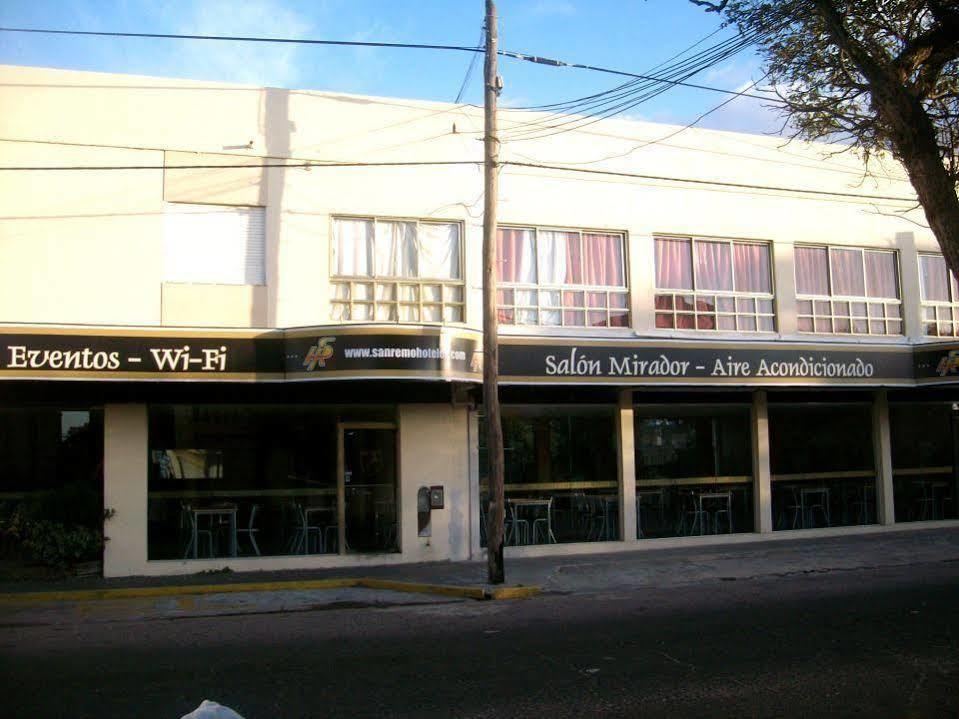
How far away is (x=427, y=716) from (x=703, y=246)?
1239cm

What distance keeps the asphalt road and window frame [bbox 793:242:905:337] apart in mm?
7308

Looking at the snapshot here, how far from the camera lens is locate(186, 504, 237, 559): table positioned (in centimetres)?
1417

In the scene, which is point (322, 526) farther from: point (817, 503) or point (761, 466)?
point (817, 503)

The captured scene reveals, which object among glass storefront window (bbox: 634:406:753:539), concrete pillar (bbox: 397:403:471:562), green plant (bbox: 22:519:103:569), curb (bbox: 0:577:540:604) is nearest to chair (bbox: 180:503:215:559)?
green plant (bbox: 22:519:103:569)

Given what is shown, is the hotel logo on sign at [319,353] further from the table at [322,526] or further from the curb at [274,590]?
the curb at [274,590]

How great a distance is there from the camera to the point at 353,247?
1467 centimetres

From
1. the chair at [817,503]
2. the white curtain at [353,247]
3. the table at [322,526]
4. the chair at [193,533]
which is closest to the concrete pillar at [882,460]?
the chair at [817,503]

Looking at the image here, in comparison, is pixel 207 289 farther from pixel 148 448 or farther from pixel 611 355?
pixel 611 355

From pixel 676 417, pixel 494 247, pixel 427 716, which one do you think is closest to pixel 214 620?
pixel 427 716

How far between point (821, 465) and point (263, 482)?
11127 mm

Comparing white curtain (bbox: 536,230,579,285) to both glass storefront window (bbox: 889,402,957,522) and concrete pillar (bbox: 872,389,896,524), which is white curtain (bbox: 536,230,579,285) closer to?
concrete pillar (bbox: 872,389,896,524)

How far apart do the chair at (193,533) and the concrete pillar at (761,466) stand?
401 inches

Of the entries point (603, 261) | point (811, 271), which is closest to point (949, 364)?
point (811, 271)

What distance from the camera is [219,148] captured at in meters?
14.2
